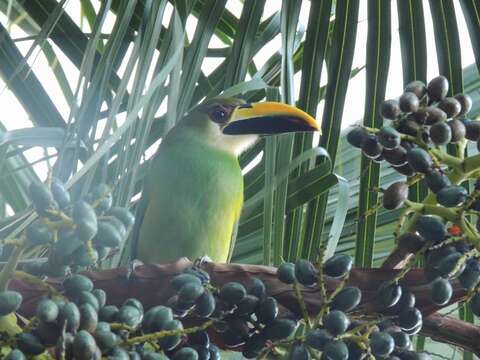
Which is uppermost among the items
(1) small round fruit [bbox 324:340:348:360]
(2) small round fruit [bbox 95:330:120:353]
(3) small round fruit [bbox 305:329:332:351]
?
(3) small round fruit [bbox 305:329:332:351]

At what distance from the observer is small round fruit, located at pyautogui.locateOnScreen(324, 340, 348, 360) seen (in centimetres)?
76

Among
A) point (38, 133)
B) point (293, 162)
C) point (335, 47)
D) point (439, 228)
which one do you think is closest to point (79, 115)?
point (38, 133)

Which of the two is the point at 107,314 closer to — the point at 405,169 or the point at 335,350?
the point at 335,350

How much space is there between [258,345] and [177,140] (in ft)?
A: 3.96

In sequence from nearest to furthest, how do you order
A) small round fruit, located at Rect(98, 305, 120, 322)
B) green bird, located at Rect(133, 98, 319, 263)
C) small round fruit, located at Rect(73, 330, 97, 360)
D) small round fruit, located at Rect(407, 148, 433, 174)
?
small round fruit, located at Rect(73, 330, 97, 360) < small round fruit, located at Rect(98, 305, 120, 322) < small round fruit, located at Rect(407, 148, 433, 174) < green bird, located at Rect(133, 98, 319, 263)

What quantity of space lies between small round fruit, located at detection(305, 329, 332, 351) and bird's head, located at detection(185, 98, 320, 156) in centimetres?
81

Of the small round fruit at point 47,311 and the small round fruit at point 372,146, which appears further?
the small round fruit at point 372,146

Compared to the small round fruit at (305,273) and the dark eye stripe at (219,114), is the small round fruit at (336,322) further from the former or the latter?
the dark eye stripe at (219,114)

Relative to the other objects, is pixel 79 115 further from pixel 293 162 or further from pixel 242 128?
pixel 242 128

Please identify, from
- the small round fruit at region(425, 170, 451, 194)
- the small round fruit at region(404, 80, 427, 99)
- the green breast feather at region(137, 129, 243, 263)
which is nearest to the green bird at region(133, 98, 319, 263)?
the green breast feather at region(137, 129, 243, 263)

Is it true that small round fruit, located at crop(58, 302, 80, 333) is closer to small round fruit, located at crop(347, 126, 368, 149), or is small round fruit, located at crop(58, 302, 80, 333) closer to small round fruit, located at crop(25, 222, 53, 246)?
small round fruit, located at crop(25, 222, 53, 246)

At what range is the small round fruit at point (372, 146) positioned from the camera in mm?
925

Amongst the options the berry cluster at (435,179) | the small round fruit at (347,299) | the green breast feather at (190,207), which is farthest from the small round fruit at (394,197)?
the green breast feather at (190,207)

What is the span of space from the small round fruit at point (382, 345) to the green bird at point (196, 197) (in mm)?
938
